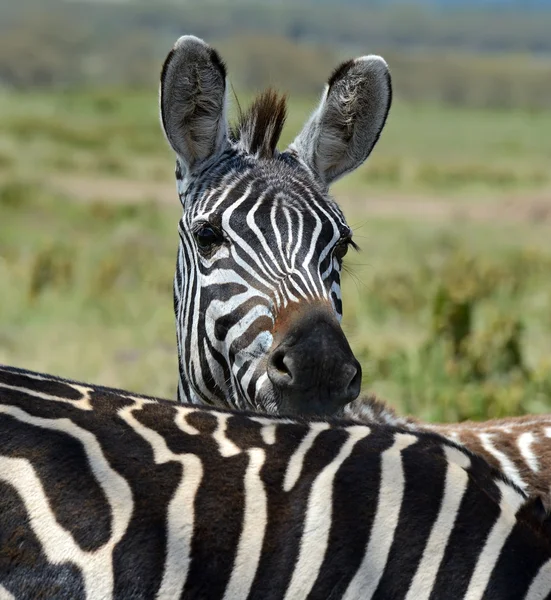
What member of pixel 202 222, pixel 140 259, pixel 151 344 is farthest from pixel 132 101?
pixel 202 222

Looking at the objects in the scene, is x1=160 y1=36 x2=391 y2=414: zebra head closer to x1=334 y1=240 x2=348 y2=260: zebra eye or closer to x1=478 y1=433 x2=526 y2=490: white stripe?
x1=334 y1=240 x2=348 y2=260: zebra eye

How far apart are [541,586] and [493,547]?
0.47 ft

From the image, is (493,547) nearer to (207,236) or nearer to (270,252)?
(270,252)

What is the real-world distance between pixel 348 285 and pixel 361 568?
11.9 m

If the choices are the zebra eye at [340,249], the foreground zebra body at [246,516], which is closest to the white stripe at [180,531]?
the foreground zebra body at [246,516]

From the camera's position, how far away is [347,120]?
436 cm

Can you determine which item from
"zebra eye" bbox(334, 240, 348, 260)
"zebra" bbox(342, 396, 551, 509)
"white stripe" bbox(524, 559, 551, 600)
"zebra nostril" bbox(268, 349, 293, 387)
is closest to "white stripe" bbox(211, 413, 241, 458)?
"zebra nostril" bbox(268, 349, 293, 387)

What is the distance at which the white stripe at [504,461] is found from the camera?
3925 millimetres

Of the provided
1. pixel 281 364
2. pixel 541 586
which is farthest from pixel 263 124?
pixel 541 586

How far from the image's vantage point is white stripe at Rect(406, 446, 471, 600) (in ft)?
8.11

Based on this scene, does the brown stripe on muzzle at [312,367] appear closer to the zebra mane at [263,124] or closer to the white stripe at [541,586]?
the zebra mane at [263,124]

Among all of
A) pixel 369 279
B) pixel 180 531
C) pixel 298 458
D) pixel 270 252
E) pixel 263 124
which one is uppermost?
pixel 263 124

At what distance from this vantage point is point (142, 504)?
8.31ft

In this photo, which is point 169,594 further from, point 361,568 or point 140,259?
point 140,259
